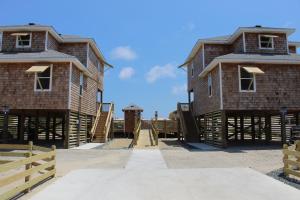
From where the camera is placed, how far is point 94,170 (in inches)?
408

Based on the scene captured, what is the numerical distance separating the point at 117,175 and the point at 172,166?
2739mm

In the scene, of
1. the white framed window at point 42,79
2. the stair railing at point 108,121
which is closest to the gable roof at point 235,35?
the stair railing at point 108,121

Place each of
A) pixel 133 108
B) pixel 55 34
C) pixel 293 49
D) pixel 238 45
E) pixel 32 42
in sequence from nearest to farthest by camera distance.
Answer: pixel 32 42
pixel 238 45
pixel 55 34
pixel 293 49
pixel 133 108

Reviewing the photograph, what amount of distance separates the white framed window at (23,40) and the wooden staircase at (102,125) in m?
8.75

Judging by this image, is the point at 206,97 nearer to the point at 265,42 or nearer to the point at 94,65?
the point at 265,42

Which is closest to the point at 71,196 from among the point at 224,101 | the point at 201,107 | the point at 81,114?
the point at 224,101

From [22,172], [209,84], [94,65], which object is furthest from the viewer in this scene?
[94,65]

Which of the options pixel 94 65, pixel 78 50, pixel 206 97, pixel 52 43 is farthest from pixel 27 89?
pixel 206 97

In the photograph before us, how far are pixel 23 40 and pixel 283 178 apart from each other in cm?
2185

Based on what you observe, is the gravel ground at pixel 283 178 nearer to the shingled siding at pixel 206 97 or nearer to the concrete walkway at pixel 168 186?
the concrete walkway at pixel 168 186

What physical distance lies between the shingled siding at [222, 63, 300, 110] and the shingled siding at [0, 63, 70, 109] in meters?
11.0

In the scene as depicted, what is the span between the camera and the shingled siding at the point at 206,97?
20.0m

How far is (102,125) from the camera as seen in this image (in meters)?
26.4

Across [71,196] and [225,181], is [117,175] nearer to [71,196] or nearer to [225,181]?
[71,196]
